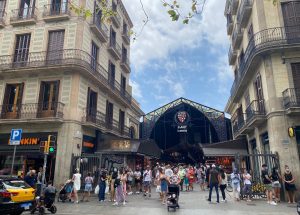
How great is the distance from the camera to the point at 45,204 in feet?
35.6

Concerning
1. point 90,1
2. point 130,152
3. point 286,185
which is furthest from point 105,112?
point 286,185

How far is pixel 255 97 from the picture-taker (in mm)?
18547

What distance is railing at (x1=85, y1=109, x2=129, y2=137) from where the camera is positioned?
64.4 ft

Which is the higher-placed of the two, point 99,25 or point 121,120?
point 99,25

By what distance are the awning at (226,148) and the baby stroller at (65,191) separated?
10.4 metres

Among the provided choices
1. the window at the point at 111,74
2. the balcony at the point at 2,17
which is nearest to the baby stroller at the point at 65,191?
the window at the point at 111,74

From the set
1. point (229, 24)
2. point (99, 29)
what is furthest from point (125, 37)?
point (229, 24)

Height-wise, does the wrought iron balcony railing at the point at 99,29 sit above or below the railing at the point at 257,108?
above

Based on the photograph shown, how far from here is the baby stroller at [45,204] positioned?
10.4 m

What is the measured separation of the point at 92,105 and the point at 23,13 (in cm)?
918

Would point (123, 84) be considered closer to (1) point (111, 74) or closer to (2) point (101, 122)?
(1) point (111, 74)

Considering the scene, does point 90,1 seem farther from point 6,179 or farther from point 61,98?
point 6,179

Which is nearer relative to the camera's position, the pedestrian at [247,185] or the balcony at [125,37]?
the pedestrian at [247,185]

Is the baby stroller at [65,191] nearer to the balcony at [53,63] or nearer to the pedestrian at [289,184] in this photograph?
the balcony at [53,63]
